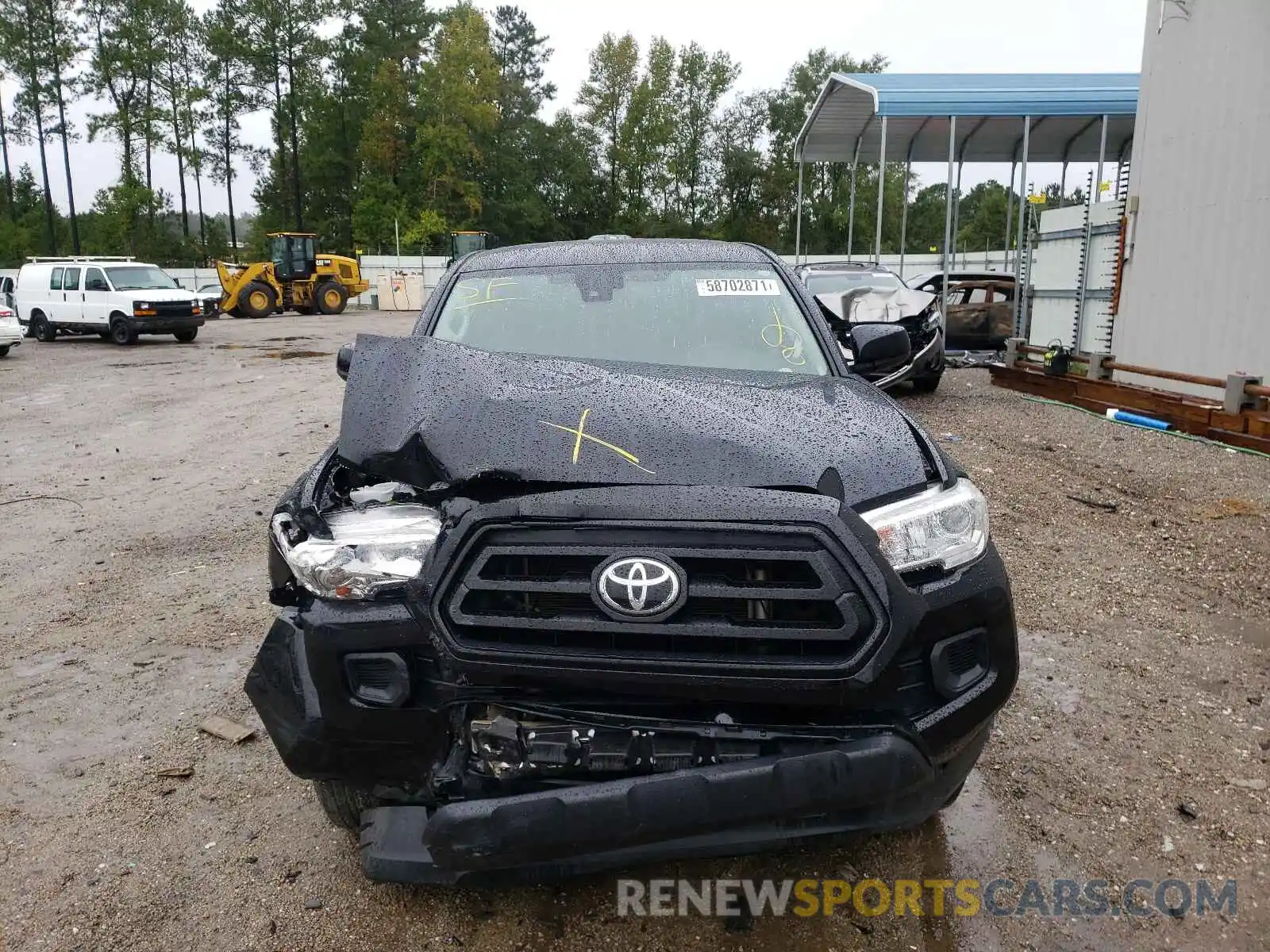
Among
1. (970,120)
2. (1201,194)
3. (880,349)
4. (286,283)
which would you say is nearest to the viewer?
(880,349)

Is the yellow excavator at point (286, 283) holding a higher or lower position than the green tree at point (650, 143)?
lower

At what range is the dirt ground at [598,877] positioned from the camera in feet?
7.41

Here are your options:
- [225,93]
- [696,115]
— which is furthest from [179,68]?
[696,115]

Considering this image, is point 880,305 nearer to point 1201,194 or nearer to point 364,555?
point 1201,194

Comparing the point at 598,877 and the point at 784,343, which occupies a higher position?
the point at 784,343

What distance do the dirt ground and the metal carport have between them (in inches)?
392

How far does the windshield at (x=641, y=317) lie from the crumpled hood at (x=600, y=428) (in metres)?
0.46

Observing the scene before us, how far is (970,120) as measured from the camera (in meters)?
17.0

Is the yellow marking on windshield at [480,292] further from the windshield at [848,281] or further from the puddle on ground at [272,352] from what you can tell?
the puddle on ground at [272,352]

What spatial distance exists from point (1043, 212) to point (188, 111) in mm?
57313

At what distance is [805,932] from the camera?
88.0 inches

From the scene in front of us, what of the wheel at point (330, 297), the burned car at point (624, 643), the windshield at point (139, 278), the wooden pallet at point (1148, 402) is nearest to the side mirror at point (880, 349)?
the burned car at point (624, 643)

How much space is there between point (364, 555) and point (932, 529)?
1302 mm

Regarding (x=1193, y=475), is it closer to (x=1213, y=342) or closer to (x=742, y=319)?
(x=1213, y=342)
